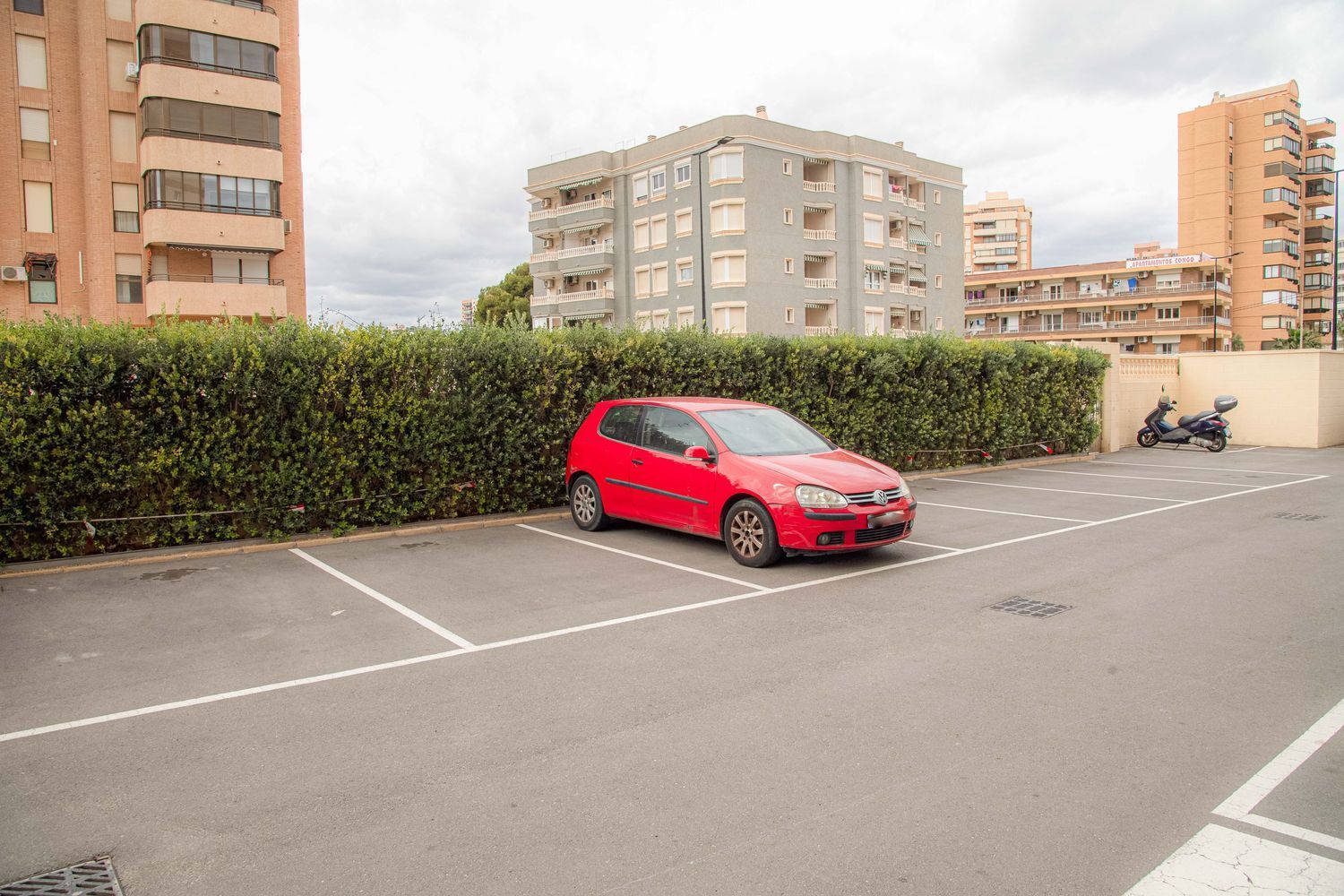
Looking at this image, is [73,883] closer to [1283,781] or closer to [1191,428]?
[1283,781]

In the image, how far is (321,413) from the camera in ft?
34.4

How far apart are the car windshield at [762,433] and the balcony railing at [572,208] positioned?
4560 cm

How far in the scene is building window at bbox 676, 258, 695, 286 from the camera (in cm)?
4891

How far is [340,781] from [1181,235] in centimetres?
9579

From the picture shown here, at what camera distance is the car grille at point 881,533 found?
331 inches

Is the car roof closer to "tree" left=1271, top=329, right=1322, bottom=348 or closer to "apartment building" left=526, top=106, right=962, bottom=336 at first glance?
"apartment building" left=526, top=106, right=962, bottom=336

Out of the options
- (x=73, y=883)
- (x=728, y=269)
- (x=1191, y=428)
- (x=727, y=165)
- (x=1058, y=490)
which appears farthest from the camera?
(x=728, y=269)

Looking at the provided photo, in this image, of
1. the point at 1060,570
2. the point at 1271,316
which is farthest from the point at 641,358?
the point at 1271,316

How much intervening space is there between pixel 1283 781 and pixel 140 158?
1344 inches

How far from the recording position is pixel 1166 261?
74.4 metres

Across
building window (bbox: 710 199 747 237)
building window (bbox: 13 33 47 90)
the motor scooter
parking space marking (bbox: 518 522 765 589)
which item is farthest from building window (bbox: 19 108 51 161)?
the motor scooter

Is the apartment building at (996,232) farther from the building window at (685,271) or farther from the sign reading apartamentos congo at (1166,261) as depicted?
the building window at (685,271)

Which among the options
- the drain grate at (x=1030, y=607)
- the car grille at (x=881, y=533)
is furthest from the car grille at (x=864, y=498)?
the drain grate at (x=1030, y=607)

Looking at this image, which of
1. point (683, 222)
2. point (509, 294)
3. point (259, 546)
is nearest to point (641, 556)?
point (259, 546)
